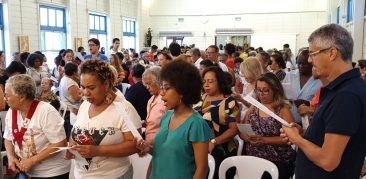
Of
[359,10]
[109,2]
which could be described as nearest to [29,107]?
[359,10]

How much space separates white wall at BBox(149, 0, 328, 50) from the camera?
625 inches

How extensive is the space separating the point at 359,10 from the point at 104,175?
8269 millimetres

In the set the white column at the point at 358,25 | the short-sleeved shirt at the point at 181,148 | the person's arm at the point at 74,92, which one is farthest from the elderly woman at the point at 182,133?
the white column at the point at 358,25

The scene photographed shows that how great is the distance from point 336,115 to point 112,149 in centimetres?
115

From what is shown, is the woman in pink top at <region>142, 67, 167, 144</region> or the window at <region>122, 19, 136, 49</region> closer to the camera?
the woman in pink top at <region>142, 67, 167, 144</region>

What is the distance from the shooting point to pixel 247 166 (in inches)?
99.4

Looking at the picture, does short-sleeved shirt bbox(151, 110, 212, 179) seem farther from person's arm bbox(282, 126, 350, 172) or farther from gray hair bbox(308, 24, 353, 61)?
gray hair bbox(308, 24, 353, 61)

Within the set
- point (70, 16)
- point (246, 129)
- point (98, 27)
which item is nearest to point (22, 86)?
point (246, 129)

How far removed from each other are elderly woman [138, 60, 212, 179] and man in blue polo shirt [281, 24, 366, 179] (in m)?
0.45

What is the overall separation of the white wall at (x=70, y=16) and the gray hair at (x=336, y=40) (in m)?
9.19

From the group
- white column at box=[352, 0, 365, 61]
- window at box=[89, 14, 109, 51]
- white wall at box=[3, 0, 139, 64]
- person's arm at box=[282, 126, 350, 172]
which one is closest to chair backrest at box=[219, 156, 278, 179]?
person's arm at box=[282, 126, 350, 172]

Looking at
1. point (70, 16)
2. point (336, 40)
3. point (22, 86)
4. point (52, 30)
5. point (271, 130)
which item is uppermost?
point (70, 16)

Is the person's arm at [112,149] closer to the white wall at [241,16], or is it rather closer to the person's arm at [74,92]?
the person's arm at [74,92]

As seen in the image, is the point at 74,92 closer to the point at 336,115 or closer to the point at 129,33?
the point at 336,115
